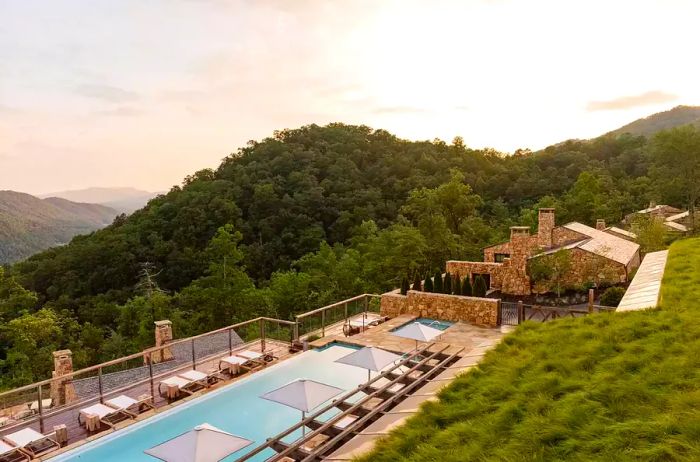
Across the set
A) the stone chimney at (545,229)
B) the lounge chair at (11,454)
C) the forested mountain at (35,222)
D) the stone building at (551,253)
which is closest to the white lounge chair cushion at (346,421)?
the lounge chair at (11,454)

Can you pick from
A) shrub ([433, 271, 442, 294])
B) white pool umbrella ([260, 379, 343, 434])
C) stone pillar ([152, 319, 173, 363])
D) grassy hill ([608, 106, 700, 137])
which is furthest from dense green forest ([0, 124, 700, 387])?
grassy hill ([608, 106, 700, 137])

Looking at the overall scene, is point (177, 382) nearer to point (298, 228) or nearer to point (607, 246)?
point (607, 246)

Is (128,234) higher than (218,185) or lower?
lower

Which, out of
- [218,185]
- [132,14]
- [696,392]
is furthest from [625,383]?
[218,185]

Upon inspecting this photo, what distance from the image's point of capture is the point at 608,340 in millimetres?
7129

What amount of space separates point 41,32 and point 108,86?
454 inches

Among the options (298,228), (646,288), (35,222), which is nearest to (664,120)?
(298,228)

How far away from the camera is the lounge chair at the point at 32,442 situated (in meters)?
8.92

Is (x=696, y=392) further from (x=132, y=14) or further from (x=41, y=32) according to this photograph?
(x=41, y=32)

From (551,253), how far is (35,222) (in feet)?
292

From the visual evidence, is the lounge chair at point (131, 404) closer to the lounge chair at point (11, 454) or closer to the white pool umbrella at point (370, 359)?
the lounge chair at point (11, 454)

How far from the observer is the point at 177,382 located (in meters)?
11.6

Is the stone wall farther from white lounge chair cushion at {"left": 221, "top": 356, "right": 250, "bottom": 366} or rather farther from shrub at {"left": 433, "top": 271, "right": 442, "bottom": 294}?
white lounge chair cushion at {"left": 221, "top": 356, "right": 250, "bottom": 366}

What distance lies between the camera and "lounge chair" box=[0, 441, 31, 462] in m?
8.64
